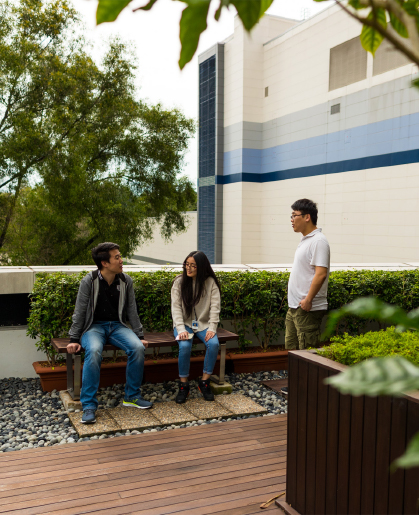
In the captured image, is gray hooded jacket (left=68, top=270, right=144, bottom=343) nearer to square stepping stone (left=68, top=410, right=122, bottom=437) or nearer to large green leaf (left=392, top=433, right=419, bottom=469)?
square stepping stone (left=68, top=410, right=122, bottom=437)

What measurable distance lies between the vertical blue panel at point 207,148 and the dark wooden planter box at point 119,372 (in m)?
14.4

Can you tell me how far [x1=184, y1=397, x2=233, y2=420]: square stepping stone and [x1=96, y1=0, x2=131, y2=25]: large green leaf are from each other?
3.91 metres

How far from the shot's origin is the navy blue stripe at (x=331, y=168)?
11484mm

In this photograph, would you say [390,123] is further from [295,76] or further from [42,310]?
[42,310]

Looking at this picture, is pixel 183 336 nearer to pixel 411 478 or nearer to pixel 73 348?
pixel 73 348

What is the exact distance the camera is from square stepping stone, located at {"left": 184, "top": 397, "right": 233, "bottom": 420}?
4211mm

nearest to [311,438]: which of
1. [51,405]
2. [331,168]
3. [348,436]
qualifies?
[348,436]

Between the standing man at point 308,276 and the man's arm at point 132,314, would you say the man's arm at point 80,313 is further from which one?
the standing man at point 308,276

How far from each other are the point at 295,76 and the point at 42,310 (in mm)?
13059

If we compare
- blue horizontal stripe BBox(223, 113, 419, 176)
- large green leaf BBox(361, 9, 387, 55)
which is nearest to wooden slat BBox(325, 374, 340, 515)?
large green leaf BBox(361, 9, 387, 55)

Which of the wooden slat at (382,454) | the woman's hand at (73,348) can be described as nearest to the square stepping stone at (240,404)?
the woman's hand at (73,348)

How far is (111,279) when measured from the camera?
15.1ft

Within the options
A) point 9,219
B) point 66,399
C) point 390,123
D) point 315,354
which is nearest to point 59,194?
point 9,219

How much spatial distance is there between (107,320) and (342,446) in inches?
111
